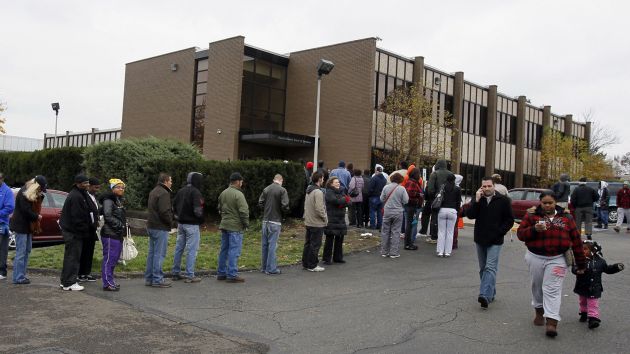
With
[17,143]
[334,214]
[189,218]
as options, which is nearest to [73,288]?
[189,218]

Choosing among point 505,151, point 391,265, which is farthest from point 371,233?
point 505,151

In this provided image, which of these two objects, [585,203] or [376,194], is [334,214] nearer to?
[376,194]

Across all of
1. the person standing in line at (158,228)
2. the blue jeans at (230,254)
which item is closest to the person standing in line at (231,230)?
the blue jeans at (230,254)

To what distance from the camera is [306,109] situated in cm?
3306

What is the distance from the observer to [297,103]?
3353cm

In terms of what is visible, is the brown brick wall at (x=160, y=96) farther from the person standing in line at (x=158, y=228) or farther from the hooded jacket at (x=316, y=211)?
the person standing in line at (x=158, y=228)

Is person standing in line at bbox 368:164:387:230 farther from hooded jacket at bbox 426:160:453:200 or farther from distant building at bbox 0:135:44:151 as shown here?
distant building at bbox 0:135:44:151

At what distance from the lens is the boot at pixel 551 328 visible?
6074 mm

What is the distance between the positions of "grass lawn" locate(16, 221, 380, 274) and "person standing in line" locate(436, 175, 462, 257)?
1824mm

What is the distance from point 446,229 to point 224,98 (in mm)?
22734

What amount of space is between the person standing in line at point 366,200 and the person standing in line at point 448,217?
326cm

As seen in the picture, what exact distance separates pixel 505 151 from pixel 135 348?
39.0m

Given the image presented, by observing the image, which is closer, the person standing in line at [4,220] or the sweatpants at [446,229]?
the person standing in line at [4,220]

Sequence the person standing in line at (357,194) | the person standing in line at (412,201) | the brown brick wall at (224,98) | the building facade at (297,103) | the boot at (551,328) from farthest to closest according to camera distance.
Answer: the brown brick wall at (224,98) → the building facade at (297,103) → the person standing in line at (357,194) → the person standing in line at (412,201) → the boot at (551,328)
